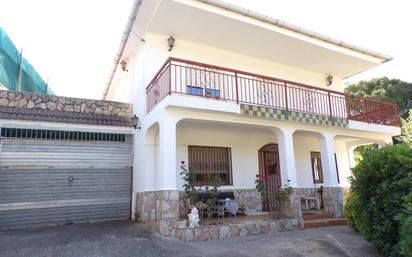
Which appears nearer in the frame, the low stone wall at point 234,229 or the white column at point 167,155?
the low stone wall at point 234,229

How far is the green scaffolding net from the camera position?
9.92 meters

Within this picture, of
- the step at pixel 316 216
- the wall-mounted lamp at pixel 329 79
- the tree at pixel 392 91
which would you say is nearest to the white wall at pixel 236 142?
the step at pixel 316 216

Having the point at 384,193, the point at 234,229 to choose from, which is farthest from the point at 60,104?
the point at 384,193

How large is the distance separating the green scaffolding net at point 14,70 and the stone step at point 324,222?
10.9 metres

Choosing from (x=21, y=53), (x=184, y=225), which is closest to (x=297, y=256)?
(x=184, y=225)

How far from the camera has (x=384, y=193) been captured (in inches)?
199

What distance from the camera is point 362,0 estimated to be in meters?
8.61

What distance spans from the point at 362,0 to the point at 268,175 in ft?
21.6

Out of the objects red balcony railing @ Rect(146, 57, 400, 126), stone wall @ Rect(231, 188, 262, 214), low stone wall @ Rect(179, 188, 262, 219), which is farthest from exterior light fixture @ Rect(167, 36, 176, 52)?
stone wall @ Rect(231, 188, 262, 214)

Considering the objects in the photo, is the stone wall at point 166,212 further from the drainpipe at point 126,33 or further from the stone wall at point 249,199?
the drainpipe at point 126,33

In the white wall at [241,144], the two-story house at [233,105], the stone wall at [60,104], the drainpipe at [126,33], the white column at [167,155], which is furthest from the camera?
the white wall at [241,144]

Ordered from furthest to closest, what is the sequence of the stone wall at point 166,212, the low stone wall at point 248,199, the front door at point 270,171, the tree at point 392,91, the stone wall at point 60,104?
the tree at point 392,91 < the front door at point 270,171 < the low stone wall at point 248,199 < the stone wall at point 60,104 < the stone wall at point 166,212

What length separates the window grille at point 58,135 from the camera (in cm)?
868

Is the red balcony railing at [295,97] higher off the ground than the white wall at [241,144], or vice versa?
the red balcony railing at [295,97]
